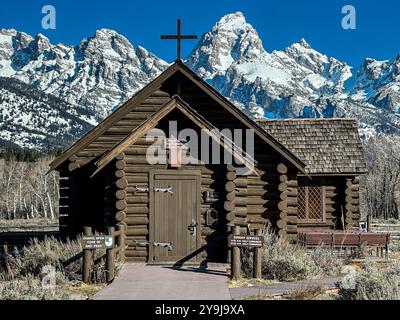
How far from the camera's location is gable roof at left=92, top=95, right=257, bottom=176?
49.0 feet

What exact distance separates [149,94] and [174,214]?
382cm

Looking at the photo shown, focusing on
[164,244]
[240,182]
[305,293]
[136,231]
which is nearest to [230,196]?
[240,182]

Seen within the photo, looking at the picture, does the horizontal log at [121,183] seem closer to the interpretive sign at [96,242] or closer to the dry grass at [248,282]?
the interpretive sign at [96,242]

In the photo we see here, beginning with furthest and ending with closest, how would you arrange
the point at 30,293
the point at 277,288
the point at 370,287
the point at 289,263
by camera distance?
1. the point at 289,263
2. the point at 277,288
3. the point at 370,287
4. the point at 30,293

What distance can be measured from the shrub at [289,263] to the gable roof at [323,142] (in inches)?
242

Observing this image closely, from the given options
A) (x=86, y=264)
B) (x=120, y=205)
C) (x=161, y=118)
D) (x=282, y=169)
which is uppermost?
(x=161, y=118)

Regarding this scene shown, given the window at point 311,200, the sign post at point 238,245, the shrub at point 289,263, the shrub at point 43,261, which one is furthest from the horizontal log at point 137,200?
the window at point 311,200

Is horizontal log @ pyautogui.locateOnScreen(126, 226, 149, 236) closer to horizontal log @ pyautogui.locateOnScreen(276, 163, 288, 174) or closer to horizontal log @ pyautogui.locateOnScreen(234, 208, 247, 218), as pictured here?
horizontal log @ pyautogui.locateOnScreen(234, 208, 247, 218)

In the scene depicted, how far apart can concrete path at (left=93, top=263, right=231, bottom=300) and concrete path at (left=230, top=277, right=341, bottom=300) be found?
256mm

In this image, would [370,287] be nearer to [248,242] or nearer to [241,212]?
[248,242]

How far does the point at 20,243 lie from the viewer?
2312cm

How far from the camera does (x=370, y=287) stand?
1059cm
